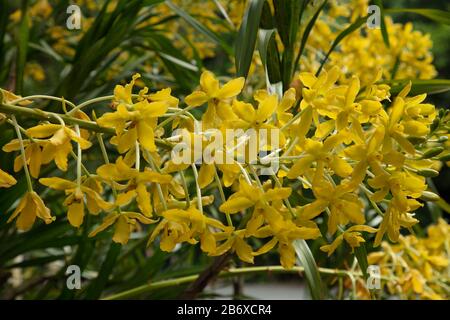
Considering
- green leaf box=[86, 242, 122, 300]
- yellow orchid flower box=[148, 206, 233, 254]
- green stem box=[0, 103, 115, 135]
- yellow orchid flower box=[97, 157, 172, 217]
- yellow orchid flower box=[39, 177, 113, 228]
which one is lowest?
green leaf box=[86, 242, 122, 300]

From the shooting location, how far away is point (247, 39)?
1.88 feet

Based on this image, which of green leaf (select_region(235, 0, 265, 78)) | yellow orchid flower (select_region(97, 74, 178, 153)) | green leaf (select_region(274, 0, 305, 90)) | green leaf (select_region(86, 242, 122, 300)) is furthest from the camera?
green leaf (select_region(86, 242, 122, 300))

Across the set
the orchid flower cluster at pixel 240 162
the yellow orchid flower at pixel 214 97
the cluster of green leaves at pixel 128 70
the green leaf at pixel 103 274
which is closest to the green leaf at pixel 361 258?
the cluster of green leaves at pixel 128 70

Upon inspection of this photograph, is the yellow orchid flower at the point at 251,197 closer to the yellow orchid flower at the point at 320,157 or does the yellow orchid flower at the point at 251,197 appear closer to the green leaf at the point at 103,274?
the yellow orchid flower at the point at 320,157

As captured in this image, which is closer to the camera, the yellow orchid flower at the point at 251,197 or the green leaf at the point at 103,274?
the yellow orchid flower at the point at 251,197

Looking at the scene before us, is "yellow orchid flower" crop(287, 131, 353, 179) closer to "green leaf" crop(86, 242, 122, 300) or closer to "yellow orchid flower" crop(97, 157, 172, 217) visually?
"yellow orchid flower" crop(97, 157, 172, 217)

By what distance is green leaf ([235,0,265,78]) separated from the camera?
0.56m

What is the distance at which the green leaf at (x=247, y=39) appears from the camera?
56 centimetres

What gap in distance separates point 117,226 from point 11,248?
19.1 inches

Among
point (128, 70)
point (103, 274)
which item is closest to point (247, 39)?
point (103, 274)

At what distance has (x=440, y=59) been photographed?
17.0ft

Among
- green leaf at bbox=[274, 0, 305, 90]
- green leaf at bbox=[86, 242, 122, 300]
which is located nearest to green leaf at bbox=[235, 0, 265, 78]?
green leaf at bbox=[274, 0, 305, 90]

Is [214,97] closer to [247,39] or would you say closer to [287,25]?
[247,39]
